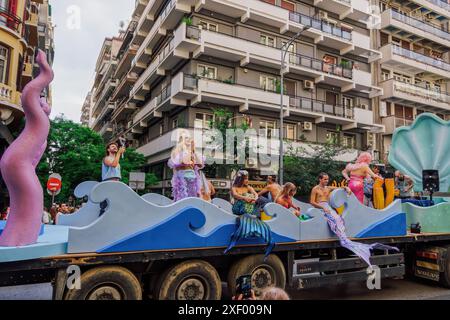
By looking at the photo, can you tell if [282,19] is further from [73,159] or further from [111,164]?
[111,164]

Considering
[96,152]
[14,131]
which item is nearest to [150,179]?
[96,152]

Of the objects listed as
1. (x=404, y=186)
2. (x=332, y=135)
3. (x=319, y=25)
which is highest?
(x=319, y=25)

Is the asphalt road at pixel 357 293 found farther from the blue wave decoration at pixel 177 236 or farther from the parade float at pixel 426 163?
the blue wave decoration at pixel 177 236

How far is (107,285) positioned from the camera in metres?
4.48

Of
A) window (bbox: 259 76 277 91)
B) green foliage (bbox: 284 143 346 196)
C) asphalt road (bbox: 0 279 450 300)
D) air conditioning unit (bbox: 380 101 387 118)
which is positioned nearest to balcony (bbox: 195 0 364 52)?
window (bbox: 259 76 277 91)

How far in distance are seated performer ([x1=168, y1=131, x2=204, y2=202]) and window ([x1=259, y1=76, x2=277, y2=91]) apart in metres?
19.5

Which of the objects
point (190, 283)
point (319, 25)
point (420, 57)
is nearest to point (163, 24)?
point (319, 25)

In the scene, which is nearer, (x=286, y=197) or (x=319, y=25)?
(x=286, y=197)

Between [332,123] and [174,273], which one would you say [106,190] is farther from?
[332,123]

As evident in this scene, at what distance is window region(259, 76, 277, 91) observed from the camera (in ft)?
83.8

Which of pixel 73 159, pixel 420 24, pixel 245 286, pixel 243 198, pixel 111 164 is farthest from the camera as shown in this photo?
pixel 420 24

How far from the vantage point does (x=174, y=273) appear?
4.93 m

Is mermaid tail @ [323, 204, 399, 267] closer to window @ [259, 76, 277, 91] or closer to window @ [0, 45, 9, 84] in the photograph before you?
window @ [0, 45, 9, 84]

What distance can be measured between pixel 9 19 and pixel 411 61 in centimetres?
2983
